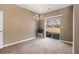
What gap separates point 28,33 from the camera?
6.48m

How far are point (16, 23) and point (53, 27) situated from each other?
347 cm

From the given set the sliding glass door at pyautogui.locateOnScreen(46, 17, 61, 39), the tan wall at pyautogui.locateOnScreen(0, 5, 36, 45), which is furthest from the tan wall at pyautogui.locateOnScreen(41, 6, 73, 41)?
the tan wall at pyautogui.locateOnScreen(0, 5, 36, 45)

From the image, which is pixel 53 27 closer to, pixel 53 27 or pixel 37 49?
pixel 53 27

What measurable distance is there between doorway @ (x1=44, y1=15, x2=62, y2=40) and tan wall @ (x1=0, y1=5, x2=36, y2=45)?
60.4 inches

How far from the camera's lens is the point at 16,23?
16.7 feet

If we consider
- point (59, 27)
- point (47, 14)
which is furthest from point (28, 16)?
point (59, 27)

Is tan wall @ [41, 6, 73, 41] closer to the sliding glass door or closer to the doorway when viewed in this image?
the doorway

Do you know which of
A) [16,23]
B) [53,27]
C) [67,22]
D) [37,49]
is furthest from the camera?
[53,27]

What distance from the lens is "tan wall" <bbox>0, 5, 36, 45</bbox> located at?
4.36 metres

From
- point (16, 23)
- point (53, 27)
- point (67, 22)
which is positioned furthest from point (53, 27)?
point (16, 23)

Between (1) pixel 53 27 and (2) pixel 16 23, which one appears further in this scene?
(1) pixel 53 27

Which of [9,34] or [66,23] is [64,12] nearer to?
[66,23]
